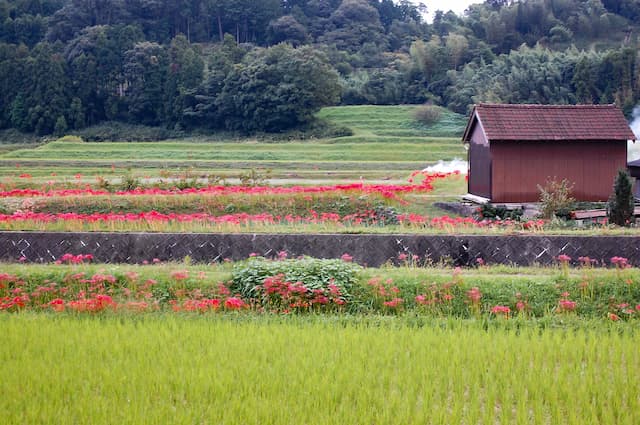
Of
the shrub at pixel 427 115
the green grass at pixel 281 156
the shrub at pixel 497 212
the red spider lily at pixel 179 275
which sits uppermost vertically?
the shrub at pixel 427 115

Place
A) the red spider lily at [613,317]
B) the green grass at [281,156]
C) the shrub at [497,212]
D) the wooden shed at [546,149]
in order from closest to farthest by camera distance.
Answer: the red spider lily at [613,317] < the shrub at [497,212] < the wooden shed at [546,149] < the green grass at [281,156]

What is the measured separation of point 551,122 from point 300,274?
13.4 m

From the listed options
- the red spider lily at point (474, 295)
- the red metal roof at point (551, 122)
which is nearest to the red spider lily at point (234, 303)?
the red spider lily at point (474, 295)

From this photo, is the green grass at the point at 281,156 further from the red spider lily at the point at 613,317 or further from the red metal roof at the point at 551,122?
the red spider lily at the point at 613,317

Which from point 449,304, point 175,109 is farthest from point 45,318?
point 175,109

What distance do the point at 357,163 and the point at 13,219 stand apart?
23.5 m

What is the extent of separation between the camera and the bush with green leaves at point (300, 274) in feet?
30.8

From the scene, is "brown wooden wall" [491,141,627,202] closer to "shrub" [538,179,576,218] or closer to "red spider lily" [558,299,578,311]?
"shrub" [538,179,576,218]

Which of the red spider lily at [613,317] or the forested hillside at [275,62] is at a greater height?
the forested hillside at [275,62]

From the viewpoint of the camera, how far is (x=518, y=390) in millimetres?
6094

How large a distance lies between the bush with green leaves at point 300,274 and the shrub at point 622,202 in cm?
922

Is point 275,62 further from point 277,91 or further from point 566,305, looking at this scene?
point 566,305

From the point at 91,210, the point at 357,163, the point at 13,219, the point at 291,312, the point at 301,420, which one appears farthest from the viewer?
the point at 357,163

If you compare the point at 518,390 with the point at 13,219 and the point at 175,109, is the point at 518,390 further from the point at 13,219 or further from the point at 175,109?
the point at 175,109
